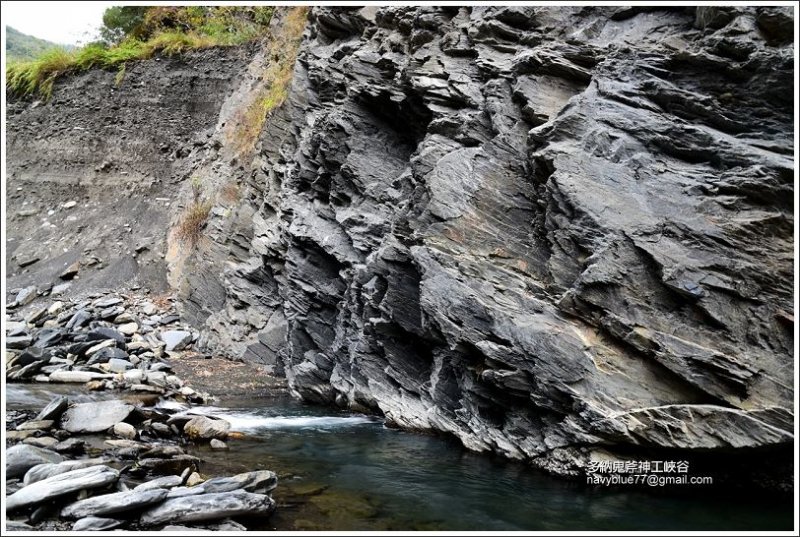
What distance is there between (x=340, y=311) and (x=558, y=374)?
901 centimetres

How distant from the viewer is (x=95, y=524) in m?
6.82

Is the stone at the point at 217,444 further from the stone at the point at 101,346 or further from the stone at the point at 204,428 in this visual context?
the stone at the point at 101,346

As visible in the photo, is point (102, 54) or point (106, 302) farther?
point (102, 54)

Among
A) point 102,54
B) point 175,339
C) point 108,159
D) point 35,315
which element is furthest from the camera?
point 102,54

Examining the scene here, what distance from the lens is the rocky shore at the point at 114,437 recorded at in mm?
7184

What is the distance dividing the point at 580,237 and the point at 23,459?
388 inches

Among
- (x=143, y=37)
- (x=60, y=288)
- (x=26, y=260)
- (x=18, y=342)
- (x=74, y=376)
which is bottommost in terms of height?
(x=74, y=376)

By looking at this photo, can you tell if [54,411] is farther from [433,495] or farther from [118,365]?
[433,495]

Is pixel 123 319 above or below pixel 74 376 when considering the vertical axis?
above

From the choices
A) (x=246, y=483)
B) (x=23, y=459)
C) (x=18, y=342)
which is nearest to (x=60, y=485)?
(x=23, y=459)

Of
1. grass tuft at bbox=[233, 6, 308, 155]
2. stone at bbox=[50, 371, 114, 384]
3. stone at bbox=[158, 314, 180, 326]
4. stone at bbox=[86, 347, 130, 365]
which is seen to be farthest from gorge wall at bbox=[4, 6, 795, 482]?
grass tuft at bbox=[233, 6, 308, 155]

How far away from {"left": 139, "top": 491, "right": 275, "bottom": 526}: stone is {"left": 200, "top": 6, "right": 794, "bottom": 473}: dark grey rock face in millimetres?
5169

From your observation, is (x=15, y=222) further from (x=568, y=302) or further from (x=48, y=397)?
(x=568, y=302)

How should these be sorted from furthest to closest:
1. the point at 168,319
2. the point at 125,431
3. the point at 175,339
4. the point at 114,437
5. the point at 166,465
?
the point at 168,319 → the point at 175,339 → the point at 125,431 → the point at 114,437 → the point at 166,465
